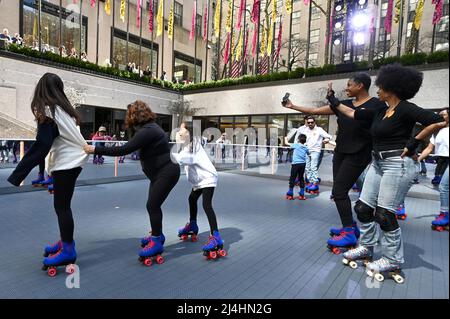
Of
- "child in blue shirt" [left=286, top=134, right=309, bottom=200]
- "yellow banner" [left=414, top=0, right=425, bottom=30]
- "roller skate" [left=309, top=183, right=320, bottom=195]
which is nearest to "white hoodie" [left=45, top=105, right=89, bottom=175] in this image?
"child in blue shirt" [left=286, top=134, right=309, bottom=200]

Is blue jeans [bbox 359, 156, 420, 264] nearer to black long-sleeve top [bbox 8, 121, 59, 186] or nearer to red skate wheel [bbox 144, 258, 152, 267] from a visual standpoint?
red skate wheel [bbox 144, 258, 152, 267]

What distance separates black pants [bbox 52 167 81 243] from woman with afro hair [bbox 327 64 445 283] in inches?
93.9

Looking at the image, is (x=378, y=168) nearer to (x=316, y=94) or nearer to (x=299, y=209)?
(x=299, y=209)

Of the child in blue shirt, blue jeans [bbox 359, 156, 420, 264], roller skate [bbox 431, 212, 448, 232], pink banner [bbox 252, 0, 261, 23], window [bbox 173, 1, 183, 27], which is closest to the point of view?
roller skate [bbox 431, 212, 448, 232]

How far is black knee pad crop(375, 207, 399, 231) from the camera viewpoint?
7.50 feet

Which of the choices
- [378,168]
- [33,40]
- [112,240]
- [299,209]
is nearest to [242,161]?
[299,209]

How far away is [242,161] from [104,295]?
8.39m

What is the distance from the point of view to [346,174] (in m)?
3.14

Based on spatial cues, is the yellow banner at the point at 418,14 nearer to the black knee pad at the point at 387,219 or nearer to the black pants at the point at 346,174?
the black pants at the point at 346,174

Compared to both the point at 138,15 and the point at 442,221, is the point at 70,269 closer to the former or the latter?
the point at 442,221

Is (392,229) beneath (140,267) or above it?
above

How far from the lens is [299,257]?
3.10 m

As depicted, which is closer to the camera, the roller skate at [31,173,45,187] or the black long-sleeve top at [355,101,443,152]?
the black long-sleeve top at [355,101,443,152]

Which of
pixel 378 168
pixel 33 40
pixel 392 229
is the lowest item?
pixel 392 229
